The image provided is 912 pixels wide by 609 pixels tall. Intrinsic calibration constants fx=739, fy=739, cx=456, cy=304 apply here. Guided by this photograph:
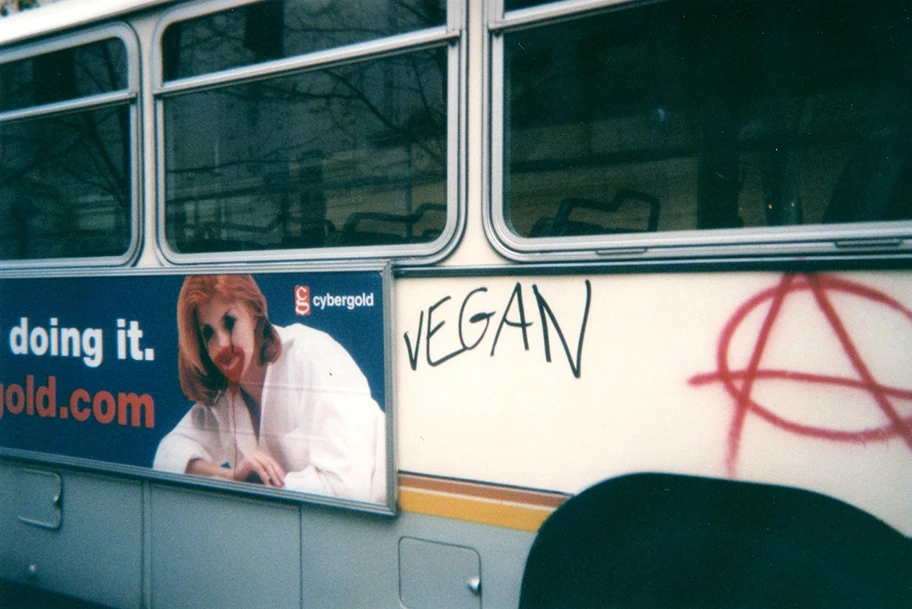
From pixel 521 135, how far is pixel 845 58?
86cm

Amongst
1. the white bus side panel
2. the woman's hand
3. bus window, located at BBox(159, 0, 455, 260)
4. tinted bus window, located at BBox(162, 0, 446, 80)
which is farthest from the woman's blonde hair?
tinted bus window, located at BBox(162, 0, 446, 80)

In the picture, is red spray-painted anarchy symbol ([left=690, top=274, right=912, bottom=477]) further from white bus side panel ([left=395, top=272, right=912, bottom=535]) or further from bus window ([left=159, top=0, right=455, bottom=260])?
bus window ([left=159, top=0, right=455, bottom=260])

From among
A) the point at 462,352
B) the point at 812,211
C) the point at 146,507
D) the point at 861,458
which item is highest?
the point at 812,211

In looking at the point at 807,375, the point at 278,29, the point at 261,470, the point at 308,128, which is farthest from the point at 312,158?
the point at 807,375

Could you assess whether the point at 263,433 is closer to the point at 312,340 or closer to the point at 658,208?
the point at 312,340

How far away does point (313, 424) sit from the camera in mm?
2455

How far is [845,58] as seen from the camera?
1.82 meters

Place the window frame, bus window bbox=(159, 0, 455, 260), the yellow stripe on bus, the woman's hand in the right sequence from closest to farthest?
the yellow stripe on bus → bus window bbox=(159, 0, 455, 260) → the woman's hand → the window frame

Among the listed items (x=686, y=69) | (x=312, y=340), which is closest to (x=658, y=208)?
(x=686, y=69)

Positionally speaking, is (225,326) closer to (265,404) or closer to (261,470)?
(265,404)

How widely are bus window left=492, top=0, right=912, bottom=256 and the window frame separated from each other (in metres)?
1.56

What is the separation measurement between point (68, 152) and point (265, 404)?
5.10ft

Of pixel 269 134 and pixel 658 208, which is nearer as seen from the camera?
pixel 658 208

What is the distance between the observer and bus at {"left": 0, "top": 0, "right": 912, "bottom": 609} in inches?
70.9
